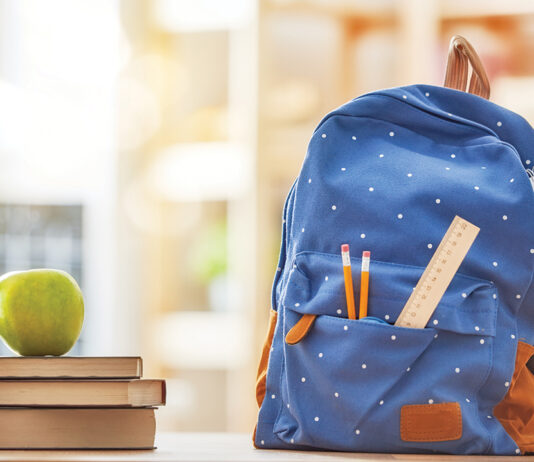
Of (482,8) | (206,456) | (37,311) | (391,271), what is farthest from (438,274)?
(482,8)

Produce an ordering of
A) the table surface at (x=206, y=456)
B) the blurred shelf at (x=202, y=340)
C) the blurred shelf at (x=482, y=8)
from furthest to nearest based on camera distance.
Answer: the blurred shelf at (x=202, y=340) → the blurred shelf at (x=482, y=8) → the table surface at (x=206, y=456)

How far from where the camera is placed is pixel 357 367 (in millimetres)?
653

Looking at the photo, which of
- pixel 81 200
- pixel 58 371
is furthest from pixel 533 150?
pixel 81 200

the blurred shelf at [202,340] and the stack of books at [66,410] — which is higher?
the stack of books at [66,410]

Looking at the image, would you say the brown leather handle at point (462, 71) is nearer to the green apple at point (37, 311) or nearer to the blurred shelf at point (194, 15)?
the green apple at point (37, 311)

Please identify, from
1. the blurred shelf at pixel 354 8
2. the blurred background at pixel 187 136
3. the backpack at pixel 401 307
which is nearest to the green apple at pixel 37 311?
the backpack at pixel 401 307

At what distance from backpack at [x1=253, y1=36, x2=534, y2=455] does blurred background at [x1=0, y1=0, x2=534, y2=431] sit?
5.38ft

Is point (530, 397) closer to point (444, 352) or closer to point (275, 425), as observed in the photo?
point (444, 352)

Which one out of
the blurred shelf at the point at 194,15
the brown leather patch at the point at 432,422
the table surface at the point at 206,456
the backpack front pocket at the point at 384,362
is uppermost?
the blurred shelf at the point at 194,15

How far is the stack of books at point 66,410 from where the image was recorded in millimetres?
653

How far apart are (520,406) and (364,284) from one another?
0.16 metres

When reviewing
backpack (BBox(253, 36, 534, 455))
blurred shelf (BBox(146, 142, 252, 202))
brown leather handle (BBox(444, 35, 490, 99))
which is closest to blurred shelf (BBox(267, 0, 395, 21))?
blurred shelf (BBox(146, 142, 252, 202))

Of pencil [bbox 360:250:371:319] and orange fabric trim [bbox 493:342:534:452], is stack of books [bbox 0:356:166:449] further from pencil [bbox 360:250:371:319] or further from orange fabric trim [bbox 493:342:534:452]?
orange fabric trim [bbox 493:342:534:452]

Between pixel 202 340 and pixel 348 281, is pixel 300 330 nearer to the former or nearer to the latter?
pixel 348 281
